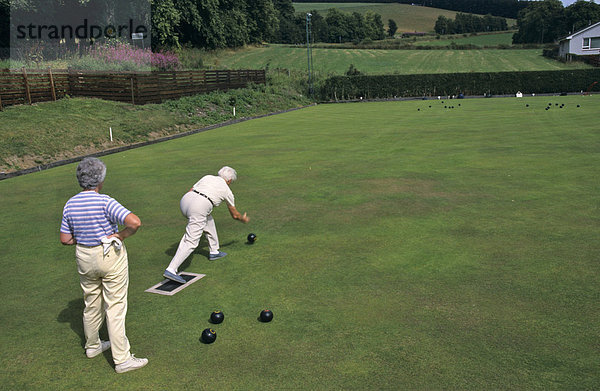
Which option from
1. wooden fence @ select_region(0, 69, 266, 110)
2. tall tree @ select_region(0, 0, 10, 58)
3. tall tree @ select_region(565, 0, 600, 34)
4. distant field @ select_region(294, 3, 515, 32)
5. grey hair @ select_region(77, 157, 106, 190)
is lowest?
grey hair @ select_region(77, 157, 106, 190)

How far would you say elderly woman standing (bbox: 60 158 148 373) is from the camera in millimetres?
4168

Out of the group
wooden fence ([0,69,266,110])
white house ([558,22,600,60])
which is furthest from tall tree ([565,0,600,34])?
wooden fence ([0,69,266,110])

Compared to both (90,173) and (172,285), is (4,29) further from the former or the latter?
(90,173)

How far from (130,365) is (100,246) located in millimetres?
1148

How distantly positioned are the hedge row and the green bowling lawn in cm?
4251

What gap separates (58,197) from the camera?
11.8 meters

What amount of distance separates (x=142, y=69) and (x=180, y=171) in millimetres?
24423

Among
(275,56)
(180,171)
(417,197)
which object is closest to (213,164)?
(180,171)

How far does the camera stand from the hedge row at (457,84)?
51.4m

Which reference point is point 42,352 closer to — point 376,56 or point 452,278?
point 452,278

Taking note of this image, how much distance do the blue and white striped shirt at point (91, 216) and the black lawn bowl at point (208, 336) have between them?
1397 millimetres

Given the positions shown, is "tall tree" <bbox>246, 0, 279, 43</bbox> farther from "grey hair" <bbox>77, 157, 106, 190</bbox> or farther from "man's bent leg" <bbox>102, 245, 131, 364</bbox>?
"man's bent leg" <bbox>102, 245, 131, 364</bbox>

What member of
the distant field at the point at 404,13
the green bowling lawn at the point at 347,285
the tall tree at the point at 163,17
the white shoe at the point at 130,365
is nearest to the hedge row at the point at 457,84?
the tall tree at the point at 163,17

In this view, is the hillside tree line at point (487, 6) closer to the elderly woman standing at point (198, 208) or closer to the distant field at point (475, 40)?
the distant field at point (475, 40)
